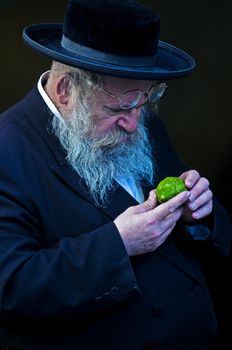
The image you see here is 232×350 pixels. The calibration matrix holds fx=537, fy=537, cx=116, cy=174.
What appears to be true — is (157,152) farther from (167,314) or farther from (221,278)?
(221,278)

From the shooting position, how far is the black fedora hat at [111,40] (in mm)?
2010

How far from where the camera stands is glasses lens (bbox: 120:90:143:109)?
2.15 meters

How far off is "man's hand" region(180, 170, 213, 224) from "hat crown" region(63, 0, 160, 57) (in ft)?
1.89

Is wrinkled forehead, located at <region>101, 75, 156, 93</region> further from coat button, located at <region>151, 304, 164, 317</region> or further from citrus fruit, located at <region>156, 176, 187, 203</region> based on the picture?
coat button, located at <region>151, 304, 164, 317</region>

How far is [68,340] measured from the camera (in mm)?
2125

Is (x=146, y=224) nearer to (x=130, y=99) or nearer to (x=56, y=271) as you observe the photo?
(x=56, y=271)

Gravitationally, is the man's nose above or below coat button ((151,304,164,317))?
above

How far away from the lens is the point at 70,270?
198cm

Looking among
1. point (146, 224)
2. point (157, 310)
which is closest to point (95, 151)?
point (146, 224)

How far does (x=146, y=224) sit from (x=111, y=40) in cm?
71

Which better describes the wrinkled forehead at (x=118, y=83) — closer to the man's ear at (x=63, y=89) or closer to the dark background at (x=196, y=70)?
the man's ear at (x=63, y=89)

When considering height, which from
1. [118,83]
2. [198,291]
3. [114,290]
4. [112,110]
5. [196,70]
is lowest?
[198,291]

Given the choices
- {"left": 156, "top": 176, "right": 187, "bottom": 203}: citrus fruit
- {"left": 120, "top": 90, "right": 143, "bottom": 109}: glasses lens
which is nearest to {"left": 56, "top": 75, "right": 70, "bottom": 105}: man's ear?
{"left": 120, "top": 90, "right": 143, "bottom": 109}: glasses lens

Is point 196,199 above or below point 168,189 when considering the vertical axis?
below
